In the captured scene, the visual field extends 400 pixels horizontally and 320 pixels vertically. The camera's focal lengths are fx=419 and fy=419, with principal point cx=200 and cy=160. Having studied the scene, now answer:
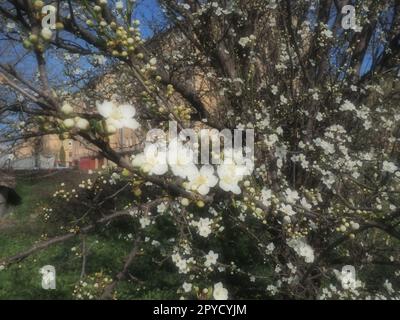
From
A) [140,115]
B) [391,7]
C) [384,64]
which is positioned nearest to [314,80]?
[384,64]

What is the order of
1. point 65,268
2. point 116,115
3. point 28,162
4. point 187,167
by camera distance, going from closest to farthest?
point 116,115 → point 187,167 → point 65,268 → point 28,162

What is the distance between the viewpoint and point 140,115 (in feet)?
13.6

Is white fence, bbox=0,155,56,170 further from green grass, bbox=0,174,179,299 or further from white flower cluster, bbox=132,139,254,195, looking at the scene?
white flower cluster, bbox=132,139,254,195

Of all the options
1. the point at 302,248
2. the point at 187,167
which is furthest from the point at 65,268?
the point at 187,167

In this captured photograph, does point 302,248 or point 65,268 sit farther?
point 65,268

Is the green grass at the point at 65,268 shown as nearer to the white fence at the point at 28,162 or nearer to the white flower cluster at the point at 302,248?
the white fence at the point at 28,162

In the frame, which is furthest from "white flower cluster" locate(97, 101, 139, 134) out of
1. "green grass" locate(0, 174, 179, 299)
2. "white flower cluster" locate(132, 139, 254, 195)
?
"green grass" locate(0, 174, 179, 299)

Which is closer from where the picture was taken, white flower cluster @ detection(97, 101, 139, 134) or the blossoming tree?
white flower cluster @ detection(97, 101, 139, 134)

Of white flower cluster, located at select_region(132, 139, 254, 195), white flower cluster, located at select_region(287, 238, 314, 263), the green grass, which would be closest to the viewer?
white flower cluster, located at select_region(132, 139, 254, 195)

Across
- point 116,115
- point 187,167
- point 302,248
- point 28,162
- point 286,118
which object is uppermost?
point 28,162

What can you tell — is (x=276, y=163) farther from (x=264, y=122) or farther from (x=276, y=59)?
(x=276, y=59)

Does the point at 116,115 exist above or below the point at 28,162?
below

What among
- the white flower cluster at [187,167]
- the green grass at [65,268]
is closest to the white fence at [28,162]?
the green grass at [65,268]

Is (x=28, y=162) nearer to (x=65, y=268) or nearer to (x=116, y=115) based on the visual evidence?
(x=65, y=268)
